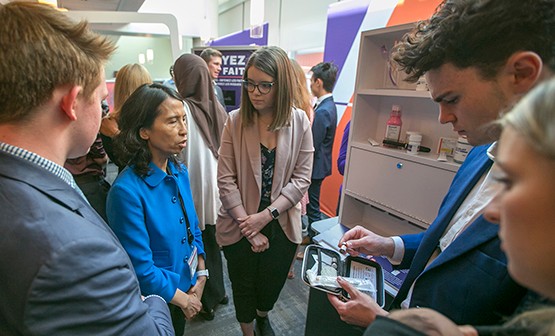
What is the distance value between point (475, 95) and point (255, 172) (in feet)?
3.34

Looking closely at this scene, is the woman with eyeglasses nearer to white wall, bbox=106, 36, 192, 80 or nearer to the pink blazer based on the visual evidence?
the pink blazer

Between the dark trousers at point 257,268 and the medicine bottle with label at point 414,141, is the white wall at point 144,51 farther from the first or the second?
the medicine bottle with label at point 414,141

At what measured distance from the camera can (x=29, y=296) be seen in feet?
1.63

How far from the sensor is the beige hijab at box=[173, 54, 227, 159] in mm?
2008

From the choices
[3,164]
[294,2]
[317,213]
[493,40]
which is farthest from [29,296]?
[294,2]

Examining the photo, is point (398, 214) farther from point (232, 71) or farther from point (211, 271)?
point (232, 71)

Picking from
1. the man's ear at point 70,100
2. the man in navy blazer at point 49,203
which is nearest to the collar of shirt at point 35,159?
the man in navy blazer at point 49,203

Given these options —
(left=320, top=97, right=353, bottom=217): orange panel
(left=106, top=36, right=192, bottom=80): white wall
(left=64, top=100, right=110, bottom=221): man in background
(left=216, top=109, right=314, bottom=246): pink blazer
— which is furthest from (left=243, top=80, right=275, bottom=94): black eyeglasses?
(left=106, top=36, right=192, bottom=80): white wall

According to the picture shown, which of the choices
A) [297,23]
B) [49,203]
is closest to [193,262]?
[49,203]

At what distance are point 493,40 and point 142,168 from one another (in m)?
1.22

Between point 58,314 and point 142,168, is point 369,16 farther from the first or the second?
point 58,314

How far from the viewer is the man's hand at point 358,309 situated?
2.78 feet

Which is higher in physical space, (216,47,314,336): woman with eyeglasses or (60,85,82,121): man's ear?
(60,85,82,121): man's ear

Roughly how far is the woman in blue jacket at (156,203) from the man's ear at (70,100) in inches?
21.0
